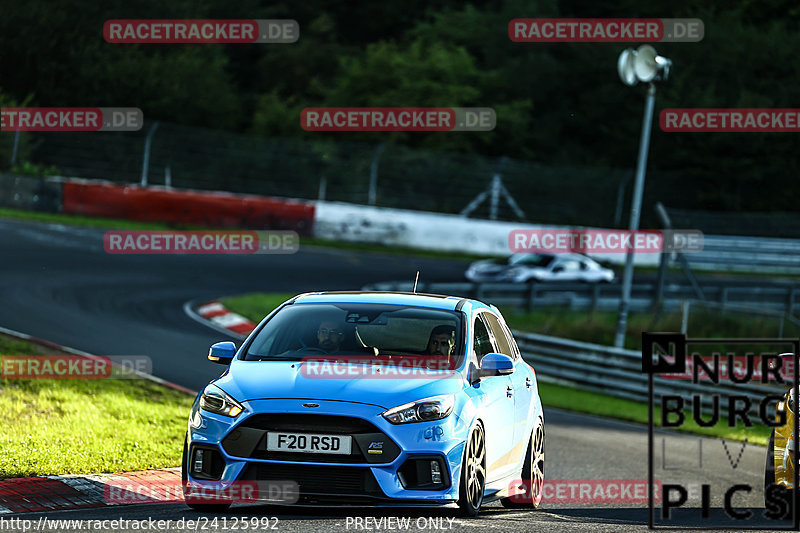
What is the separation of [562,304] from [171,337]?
10.9 metres

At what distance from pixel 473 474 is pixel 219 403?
64.3 inches

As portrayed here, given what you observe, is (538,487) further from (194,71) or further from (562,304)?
(194,71)

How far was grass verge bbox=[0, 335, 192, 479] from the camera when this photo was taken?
9.43 meters

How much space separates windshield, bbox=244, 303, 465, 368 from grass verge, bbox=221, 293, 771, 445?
806 cm

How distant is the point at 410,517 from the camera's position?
7621 millimetres

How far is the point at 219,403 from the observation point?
7449 mm

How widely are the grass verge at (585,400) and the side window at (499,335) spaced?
270 inches

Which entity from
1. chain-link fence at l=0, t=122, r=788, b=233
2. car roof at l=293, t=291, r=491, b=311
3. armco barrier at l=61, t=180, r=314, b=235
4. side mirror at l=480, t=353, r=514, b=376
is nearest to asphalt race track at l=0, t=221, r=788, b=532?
side mirror at l=480, t=353, r=514, b=376

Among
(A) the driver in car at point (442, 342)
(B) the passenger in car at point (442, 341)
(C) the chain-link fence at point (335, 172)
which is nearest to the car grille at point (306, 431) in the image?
(A) the driver in car at point (442, 342)

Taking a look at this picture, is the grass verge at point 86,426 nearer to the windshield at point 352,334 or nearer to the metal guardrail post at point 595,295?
the windshield at point 352,334

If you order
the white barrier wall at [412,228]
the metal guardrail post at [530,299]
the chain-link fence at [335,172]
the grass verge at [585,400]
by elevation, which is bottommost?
the grass verge at [585,400]

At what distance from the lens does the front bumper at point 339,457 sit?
7152mm

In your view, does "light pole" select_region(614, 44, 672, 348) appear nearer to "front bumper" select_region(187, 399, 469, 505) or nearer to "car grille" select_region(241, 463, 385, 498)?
"front bumper" select_region(187, 399, 469, 505)

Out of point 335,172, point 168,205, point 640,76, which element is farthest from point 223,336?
point 335,172
